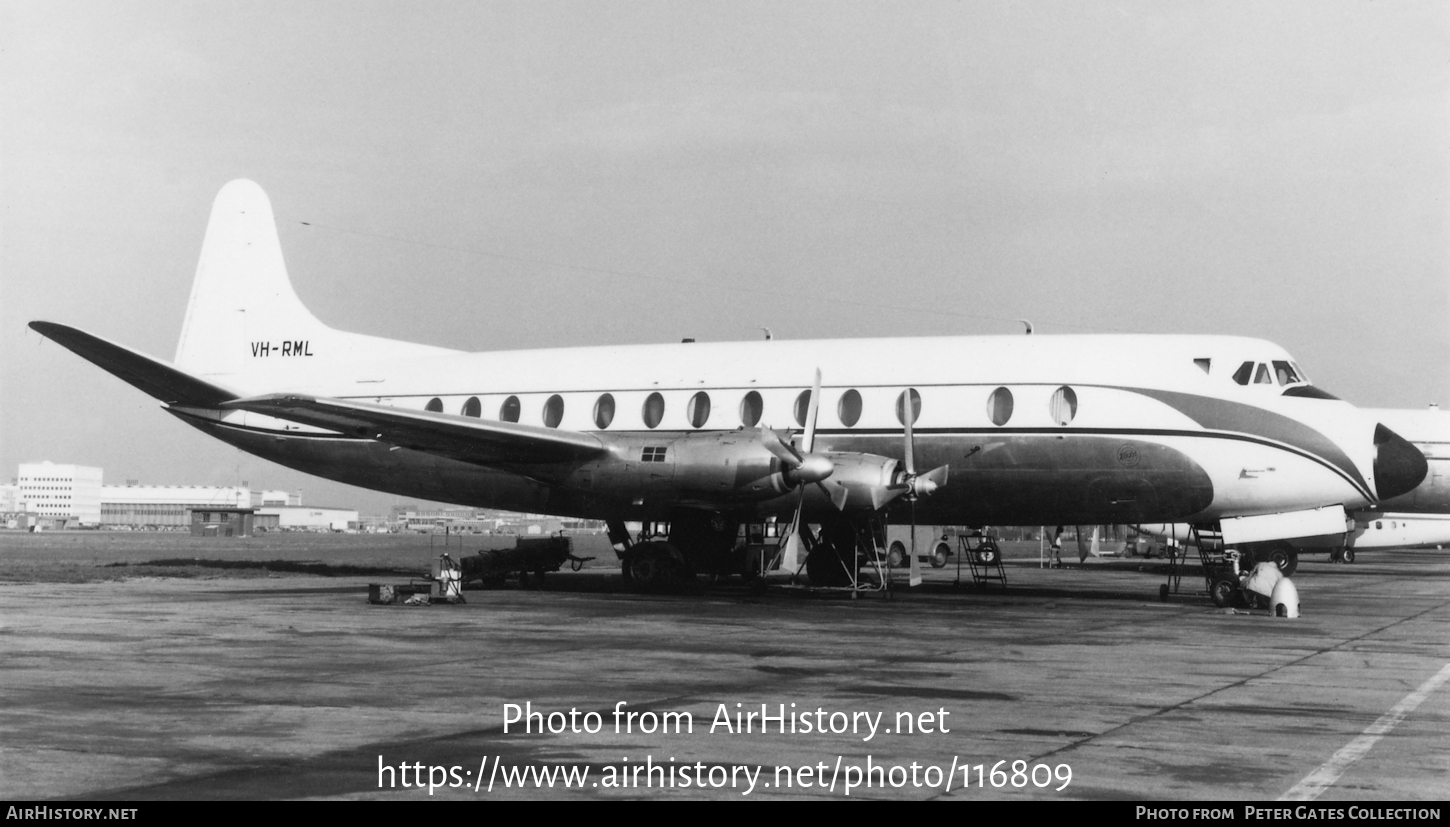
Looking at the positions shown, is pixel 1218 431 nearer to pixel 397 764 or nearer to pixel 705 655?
pixel 705 655

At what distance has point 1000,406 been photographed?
23.0 meters

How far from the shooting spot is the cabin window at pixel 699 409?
24984 mm

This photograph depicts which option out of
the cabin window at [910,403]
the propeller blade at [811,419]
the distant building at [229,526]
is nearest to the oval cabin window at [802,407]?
the propeller blade at [811,419]

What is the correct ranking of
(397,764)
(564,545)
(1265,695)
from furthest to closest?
(564,545)
(1265,695)
(397,764)

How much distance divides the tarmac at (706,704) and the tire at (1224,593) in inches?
75.5

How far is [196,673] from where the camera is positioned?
1200 centimetres

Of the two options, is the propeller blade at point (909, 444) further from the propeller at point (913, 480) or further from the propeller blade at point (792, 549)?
the propeller blade at point (792, 549)

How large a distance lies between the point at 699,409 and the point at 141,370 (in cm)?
1019

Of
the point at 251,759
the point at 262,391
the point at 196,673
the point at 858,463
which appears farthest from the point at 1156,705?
the point at 262,391

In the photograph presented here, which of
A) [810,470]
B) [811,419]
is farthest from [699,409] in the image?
[810,470]

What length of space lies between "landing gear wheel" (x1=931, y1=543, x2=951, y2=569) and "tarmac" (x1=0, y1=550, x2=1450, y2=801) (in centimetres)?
2544

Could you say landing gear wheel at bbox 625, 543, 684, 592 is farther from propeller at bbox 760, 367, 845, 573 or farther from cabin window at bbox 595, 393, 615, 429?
cabin window at bbox 595, 393, 615, 429
